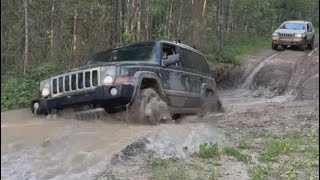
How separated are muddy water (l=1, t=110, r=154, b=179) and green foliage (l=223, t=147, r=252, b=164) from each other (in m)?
1.24

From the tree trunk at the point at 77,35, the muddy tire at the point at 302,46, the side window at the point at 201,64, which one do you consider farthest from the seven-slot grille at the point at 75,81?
the muddy tire at the point at 302,46

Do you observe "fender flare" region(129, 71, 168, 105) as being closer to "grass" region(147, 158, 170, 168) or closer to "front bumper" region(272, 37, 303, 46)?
"grass" region(147, 158, 170, 168)

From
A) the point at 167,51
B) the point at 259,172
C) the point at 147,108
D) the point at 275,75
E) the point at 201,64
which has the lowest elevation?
the point at 259,172

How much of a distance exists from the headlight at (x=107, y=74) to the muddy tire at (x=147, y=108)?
0.51m

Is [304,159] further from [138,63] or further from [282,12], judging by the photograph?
[282,12]

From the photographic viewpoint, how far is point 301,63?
2003cm

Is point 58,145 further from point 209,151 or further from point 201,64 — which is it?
point 201,64

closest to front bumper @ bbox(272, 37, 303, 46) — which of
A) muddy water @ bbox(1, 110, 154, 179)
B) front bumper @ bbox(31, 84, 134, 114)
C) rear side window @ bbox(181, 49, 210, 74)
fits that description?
rear side window @ bbox(181, 49, 210, 74)

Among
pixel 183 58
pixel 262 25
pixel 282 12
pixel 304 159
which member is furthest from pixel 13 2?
pixel 282 12

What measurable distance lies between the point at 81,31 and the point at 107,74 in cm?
769

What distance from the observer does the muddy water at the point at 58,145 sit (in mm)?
5008

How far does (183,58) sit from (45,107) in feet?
9.45

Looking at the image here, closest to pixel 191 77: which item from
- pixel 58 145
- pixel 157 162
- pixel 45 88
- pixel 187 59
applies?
pixel 187 59

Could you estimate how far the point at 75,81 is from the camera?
7520 mm
